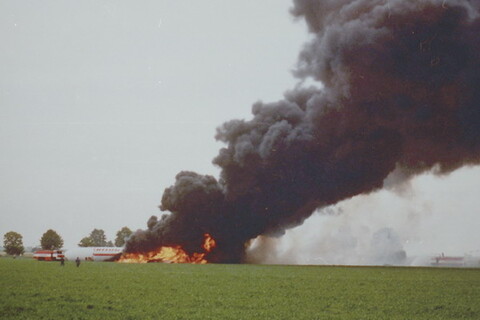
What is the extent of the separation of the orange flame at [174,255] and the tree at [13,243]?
7916cm

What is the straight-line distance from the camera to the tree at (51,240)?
146125 millimetres

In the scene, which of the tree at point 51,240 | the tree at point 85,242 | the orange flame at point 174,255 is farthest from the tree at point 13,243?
the orange flame at point 174,255

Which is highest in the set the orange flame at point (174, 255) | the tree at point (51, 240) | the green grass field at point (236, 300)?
the tree at point (51, 240)

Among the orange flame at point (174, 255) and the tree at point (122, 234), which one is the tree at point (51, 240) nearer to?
the tree at point (122, 234)

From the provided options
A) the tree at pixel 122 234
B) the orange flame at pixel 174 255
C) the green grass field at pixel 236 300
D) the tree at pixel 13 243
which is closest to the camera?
the green grass field at pixel 236 300

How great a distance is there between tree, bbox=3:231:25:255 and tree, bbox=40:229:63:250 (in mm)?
6069

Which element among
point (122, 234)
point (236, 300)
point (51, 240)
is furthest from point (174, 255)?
point (122, 234)

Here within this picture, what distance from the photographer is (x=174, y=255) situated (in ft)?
249

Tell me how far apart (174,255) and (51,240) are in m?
85.1

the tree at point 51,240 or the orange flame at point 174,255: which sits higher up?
the tree at point 51,240

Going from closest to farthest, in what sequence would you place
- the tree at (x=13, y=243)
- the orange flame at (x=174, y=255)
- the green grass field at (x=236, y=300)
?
the green grass field at (x=236, y=300), the orange flame at (x=174, y=255), the tree at (x=13, y=243)

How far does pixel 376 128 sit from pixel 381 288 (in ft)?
114

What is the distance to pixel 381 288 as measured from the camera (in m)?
30.0

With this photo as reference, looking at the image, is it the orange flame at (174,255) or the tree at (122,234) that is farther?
the tree at (122,234)
